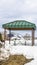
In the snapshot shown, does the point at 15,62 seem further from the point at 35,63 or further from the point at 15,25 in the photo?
the point at 15,25

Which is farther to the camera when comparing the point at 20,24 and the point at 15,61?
the point at 20,24

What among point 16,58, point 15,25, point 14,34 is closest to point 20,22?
point 15,25

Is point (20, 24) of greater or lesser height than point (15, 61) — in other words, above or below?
above

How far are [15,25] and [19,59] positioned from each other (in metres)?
9.67

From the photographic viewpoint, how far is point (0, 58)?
8.08 m

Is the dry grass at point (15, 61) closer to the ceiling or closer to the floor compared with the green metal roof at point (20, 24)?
closer to the floor

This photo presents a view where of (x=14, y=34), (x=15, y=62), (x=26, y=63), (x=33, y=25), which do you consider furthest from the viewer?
(x=14, y=34)

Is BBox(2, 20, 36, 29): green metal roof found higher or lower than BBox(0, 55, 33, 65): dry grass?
higher

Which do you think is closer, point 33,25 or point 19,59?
point 19,59

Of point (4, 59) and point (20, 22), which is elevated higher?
point (20, 22)

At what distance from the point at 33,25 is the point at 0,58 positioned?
9606 millimetres

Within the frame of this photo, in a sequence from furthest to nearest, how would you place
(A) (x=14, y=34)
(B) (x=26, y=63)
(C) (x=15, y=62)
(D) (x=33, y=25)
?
1. (A) (x=14, y=34)
2. (D) (x=33, y=25)
3. (B) (x=26, y=63)
4. (C) (x=15, y=62)

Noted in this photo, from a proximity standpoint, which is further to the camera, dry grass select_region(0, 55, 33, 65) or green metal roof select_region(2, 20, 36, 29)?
green metal roof select_region(2, 20, 36, 29)

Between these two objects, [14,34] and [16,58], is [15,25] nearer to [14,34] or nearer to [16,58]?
[16,58]
